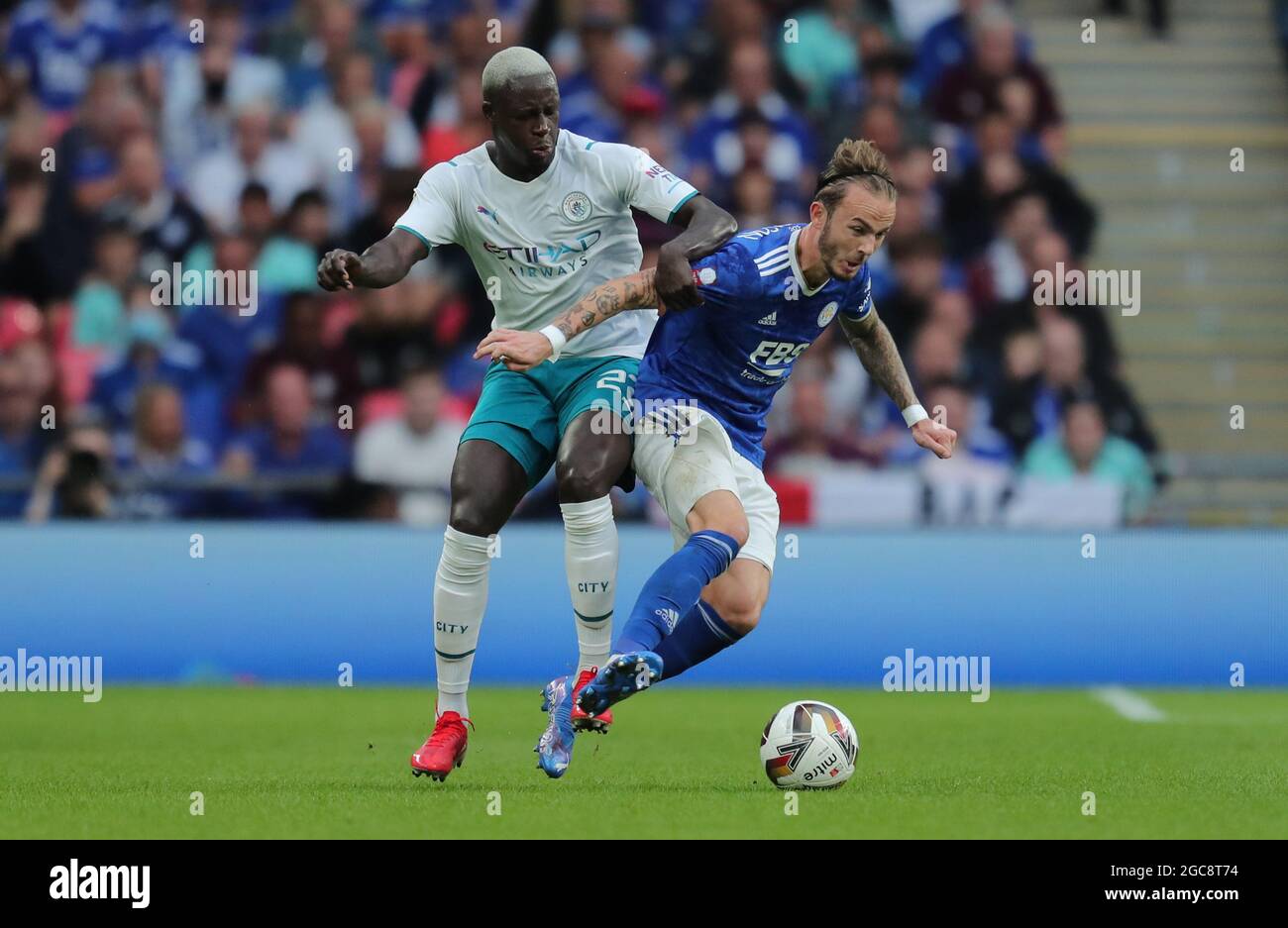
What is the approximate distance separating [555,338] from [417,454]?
5.90 metres

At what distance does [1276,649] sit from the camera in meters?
11.9

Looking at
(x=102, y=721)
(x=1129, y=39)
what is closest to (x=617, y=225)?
(x=102, y=721)

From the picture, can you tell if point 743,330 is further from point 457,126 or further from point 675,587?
point 457,126

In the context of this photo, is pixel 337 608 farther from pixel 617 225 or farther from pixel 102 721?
pixel 617 225

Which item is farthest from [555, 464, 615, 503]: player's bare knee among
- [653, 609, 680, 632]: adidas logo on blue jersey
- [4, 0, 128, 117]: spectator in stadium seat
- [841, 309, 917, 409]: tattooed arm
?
[4, 0, 128, 117]: spectator in stadium seat

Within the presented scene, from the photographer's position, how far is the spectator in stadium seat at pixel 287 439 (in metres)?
13.1

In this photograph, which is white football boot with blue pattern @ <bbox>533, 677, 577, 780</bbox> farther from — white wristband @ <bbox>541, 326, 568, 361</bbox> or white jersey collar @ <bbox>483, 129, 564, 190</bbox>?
white jersey collar @ <bbox>483, 129, 564, 190</bbox>

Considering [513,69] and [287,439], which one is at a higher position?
[513,69]

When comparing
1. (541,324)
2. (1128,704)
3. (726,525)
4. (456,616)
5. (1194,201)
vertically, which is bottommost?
(1128,704)

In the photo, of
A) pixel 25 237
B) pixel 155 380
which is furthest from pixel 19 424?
pixel 25 237

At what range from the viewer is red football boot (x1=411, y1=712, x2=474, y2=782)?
711 centimetres

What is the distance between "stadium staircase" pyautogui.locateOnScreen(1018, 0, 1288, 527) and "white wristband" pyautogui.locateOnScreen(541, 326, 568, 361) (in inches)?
313

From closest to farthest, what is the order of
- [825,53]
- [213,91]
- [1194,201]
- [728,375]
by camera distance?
[728,375] < [213,91] < [825,53] < [1194,201]

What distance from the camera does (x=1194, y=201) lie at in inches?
646
